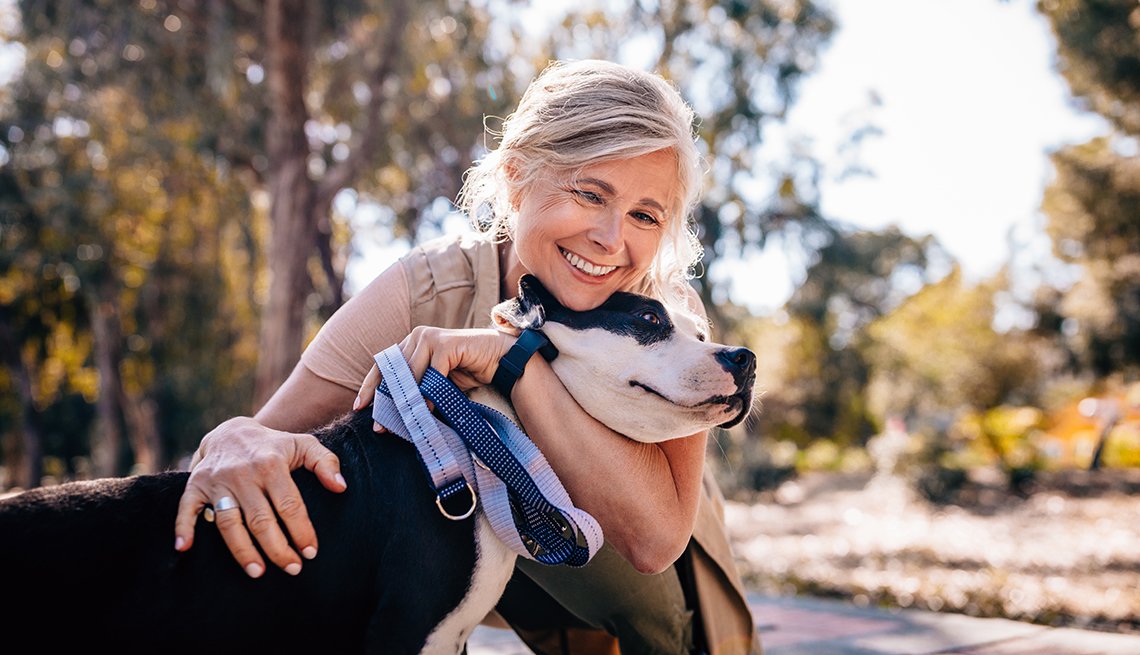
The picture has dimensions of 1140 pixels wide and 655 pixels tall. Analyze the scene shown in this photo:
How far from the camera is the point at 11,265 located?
642 inches

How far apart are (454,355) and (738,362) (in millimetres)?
622

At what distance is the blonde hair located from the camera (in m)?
2.16

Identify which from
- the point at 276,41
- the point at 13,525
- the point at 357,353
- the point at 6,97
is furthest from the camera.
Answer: the point at 6,97

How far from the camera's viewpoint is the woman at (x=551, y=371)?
1799 mm

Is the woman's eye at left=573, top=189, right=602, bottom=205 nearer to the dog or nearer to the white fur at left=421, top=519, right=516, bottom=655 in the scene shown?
the dog

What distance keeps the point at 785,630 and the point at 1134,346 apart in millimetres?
13191

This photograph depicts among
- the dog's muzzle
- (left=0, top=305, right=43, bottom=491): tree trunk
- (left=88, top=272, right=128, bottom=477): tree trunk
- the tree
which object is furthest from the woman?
(left=0, top=305, right=43, bottom=491): tree trunk

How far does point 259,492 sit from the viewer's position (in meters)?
1.70

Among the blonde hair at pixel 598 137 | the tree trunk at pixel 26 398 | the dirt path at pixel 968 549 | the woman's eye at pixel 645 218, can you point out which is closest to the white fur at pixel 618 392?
the woman's eye at pixel 645 218

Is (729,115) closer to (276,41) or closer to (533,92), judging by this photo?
(276,41)

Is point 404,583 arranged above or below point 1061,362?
above

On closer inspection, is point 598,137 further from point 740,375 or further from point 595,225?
point 740,375

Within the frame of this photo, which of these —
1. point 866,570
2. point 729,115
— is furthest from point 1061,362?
point 866,570

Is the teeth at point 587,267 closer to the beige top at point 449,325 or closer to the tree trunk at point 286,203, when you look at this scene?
the beige top at point 449,325
